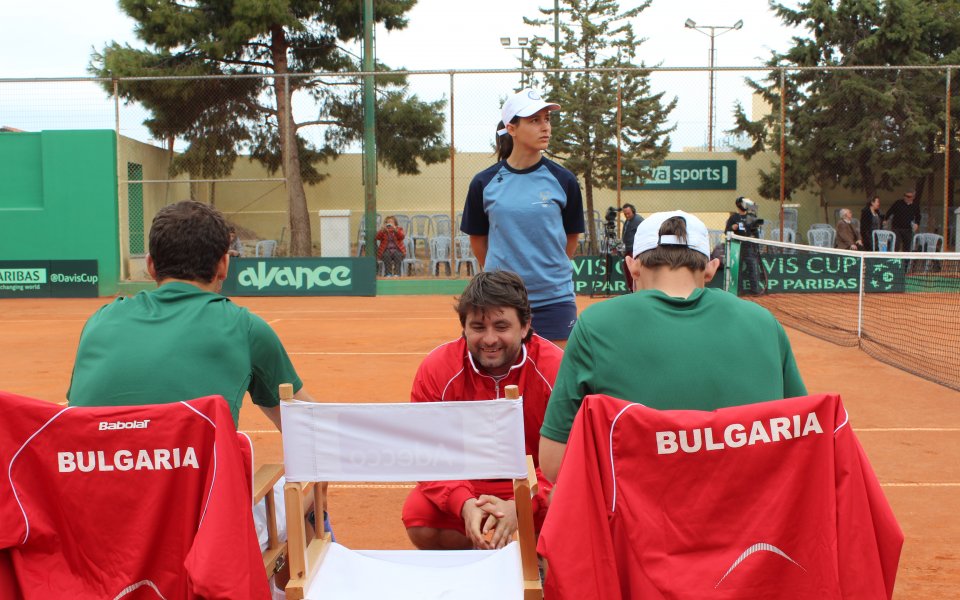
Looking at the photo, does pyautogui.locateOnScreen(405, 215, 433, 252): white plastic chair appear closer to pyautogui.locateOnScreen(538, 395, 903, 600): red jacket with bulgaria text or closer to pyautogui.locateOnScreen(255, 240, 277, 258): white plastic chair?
pyautogui.locateOnScreen(255, 240, 277, 258): white plastic chair

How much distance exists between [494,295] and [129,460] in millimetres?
1315

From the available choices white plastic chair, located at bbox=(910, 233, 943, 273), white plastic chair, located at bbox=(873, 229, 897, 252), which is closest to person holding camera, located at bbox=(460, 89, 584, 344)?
white plastic chair, located at bbox=(873, 229, 897, 252)

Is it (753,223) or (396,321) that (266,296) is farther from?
(753,223)

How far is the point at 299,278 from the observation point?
17.7 metres

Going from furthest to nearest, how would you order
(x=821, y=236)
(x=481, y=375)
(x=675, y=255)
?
(x=821, y=236) → (x=481, y=375) → (x=675, y=255)

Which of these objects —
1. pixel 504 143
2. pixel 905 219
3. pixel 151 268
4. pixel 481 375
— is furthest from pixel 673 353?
pixel 905 219

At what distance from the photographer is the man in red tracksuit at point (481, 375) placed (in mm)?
3029

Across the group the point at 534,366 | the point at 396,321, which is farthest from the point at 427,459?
the point at 396,321

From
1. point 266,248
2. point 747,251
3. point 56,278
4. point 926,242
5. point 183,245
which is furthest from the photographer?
point 266,248

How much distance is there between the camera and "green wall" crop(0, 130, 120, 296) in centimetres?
1808

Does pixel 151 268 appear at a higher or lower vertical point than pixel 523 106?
lower

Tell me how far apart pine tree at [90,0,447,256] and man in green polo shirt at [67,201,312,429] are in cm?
1572

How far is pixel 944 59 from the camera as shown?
77.2 ft

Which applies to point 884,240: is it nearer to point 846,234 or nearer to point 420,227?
point 846,234
